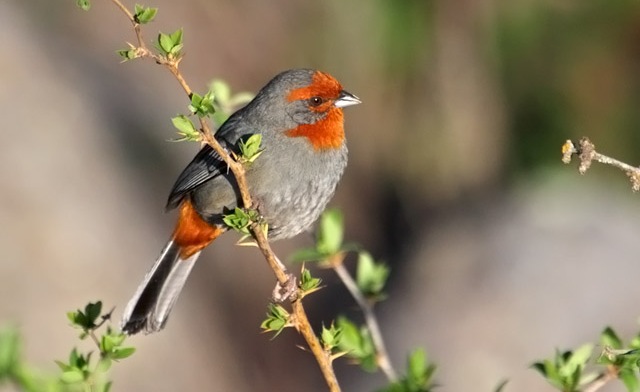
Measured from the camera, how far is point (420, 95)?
9.85 metres

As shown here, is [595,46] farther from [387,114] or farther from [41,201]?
[41,201]

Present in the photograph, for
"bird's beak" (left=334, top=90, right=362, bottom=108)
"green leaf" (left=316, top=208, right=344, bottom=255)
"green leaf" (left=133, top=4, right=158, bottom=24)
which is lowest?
"green leaf" (left=316, top=208, right=344, bottom=255)

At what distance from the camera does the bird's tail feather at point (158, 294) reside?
4.78 m

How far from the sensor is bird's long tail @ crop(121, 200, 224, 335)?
15.7 ft

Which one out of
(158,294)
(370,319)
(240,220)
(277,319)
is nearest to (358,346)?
(370,319)

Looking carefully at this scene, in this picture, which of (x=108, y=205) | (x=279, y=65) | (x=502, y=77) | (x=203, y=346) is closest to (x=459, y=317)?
(x=203, y=346)

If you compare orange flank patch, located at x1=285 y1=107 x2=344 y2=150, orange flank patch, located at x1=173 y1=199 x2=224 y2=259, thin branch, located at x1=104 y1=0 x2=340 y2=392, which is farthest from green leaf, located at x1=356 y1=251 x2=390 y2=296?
orange flank patch, located at x1=173 y1=199 x2=224 y2=259

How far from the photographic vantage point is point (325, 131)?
4.60m

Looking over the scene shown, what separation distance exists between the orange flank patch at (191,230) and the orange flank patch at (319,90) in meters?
0.66

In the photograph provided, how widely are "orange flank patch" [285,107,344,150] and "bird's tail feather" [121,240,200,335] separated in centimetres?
83

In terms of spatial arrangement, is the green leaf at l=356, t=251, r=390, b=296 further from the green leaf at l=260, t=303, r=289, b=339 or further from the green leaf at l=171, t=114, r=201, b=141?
the green leaf at l=171, t=114, r=201, b=141

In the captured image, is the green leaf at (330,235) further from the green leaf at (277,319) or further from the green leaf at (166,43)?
the green leaf at (166,43)

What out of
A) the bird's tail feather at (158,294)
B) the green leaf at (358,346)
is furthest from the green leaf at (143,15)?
the bird's tail feather at (158,294)

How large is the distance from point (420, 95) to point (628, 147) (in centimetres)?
188
